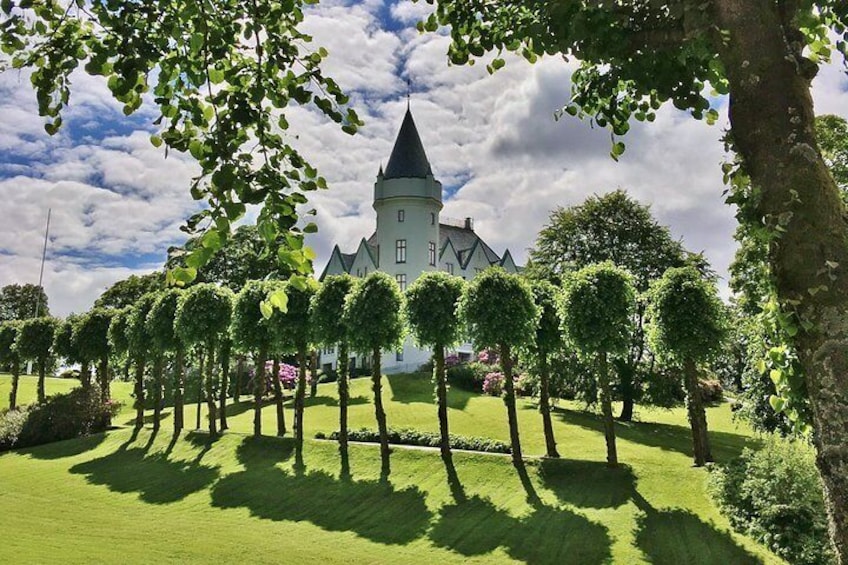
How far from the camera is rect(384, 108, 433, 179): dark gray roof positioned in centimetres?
5672

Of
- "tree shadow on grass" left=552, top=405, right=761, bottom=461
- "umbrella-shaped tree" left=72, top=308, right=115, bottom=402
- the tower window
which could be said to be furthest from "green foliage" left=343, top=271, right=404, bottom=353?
the tower window

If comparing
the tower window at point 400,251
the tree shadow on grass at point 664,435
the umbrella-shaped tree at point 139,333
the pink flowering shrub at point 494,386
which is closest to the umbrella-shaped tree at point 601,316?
the tree shadow on grass at point 664,435

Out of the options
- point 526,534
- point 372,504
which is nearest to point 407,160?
point 372,504

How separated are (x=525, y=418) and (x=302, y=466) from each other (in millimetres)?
12060

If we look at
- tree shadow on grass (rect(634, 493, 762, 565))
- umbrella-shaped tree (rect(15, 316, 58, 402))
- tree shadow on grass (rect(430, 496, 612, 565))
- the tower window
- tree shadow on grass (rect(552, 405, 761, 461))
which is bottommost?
tree shadow on grass (rect(430, 496, 612, 565))

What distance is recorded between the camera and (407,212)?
56.3 meters

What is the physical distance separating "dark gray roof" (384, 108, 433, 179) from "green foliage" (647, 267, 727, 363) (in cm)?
3873

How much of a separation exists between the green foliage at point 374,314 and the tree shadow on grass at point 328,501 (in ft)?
17.1

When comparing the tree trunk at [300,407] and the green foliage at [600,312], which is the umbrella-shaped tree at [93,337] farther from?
the green foliage at [600,312]

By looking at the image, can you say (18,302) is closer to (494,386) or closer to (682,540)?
(494,386)

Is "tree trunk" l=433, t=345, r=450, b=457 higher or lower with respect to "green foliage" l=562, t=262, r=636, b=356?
lower

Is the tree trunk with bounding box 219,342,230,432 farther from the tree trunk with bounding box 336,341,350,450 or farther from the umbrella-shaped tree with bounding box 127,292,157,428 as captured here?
the tree trunk with bounding box 336,341,350,450

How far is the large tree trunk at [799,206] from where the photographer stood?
10.0ft

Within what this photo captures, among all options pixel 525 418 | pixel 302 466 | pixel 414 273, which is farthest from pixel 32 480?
pixel 414 273
